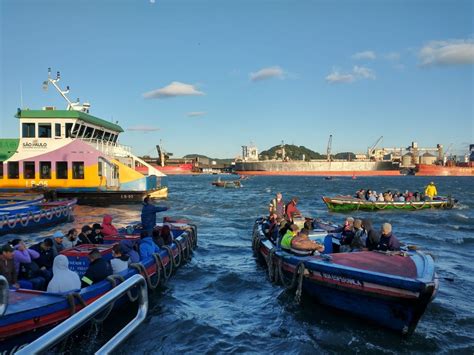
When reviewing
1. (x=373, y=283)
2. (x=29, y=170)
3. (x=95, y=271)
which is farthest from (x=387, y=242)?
(x=29, y=170)

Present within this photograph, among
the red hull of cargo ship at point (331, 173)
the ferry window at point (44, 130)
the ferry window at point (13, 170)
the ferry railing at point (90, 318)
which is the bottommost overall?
the red hull of cargo ship at point (331, 173)

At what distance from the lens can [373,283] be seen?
26.6ft

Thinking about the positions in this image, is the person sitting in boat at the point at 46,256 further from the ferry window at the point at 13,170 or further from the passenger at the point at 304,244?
the ferry window at the point at 13,170

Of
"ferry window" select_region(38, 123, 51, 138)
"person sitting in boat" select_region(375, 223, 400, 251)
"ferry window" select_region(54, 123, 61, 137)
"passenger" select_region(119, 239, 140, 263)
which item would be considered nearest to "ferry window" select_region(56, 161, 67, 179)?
"ferry window" select_region(54, 123, 61, 137)

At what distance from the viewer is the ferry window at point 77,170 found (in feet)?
100

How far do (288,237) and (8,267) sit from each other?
260 inches

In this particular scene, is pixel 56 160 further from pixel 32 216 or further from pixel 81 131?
pixel 32 216

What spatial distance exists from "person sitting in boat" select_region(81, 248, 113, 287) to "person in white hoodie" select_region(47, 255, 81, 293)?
1.72 feet

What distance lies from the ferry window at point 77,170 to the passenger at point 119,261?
22.4 m

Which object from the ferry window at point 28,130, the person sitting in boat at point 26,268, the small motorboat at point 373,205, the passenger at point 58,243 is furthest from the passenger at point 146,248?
the ferry window at point 28,130

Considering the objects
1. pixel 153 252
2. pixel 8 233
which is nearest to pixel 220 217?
pixel 8 233

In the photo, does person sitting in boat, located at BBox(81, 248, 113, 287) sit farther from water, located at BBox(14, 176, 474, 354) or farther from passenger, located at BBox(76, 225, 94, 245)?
passenger, located at BBox(76, 225, 94, 245)

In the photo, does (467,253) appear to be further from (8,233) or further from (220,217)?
(8,233)

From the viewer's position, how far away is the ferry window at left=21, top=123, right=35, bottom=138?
30.9 m
